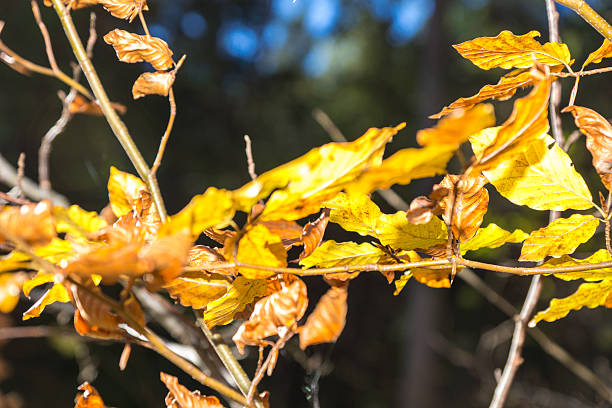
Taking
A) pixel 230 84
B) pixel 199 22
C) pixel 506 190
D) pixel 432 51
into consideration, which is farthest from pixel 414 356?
pixel 199 22

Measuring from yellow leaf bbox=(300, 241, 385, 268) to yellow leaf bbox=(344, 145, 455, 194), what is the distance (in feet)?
0.27

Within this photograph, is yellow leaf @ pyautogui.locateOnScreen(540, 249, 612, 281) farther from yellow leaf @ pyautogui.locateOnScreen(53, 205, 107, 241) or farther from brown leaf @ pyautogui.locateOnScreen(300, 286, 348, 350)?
yellow leaf @ pyautogui.locateOnScreen(53, 205, 107, 241)

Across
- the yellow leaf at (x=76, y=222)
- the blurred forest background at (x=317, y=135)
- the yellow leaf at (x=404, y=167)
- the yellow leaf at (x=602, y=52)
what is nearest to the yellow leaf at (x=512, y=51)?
the yellow leaf at (x=602, y=52)

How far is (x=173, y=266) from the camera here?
16cm

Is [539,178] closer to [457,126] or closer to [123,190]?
[457,126]

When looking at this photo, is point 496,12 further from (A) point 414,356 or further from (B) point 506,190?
(B) point 506,190

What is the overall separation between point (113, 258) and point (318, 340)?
89 millimetres

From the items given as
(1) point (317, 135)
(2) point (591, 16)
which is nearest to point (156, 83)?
(2) point (591, 16)

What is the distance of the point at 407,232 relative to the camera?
248 mm

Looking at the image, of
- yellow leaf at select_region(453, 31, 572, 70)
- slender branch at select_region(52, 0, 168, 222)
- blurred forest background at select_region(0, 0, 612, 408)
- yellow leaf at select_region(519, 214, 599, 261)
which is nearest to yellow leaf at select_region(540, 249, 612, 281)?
yellow leaf at select_region(519, 214, 599, 261)

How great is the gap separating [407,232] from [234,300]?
0.10 m

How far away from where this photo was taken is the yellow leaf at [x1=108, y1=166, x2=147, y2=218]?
0.92 feet

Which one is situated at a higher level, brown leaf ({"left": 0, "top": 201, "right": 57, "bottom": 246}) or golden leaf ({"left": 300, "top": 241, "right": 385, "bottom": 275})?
brown leaf ({"left": 0, "top": 201, "right": 57, "bottom": 246})

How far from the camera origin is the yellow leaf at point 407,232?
0.25m
